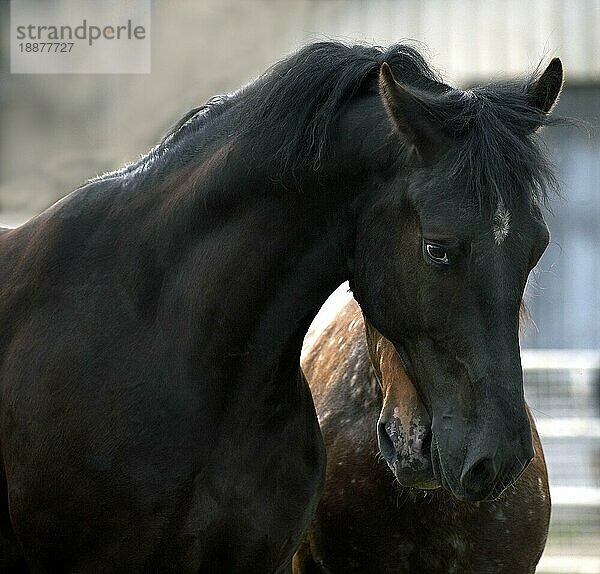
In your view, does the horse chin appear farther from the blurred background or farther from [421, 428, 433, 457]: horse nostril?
the blurred background

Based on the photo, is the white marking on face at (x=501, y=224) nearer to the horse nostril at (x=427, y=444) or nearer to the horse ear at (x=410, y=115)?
the horse ear at (x=410, y=115)

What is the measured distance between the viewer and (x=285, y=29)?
13.0m

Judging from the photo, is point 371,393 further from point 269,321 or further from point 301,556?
point 269,321

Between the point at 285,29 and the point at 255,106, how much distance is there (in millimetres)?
10259

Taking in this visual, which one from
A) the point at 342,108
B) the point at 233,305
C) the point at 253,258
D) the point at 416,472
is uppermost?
the point at 342,108

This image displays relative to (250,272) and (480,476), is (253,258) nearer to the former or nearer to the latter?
(250,272)

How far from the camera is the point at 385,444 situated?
316cm

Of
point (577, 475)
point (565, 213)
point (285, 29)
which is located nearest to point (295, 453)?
point (577, 475)

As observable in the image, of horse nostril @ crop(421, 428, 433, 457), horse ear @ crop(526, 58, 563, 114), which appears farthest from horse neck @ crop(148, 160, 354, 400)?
horse ear @ crop(526, 58, 563, 114)

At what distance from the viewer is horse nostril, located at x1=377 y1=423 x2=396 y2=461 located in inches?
123

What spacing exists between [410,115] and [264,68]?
1034cm

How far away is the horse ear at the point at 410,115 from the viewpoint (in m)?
2.72
